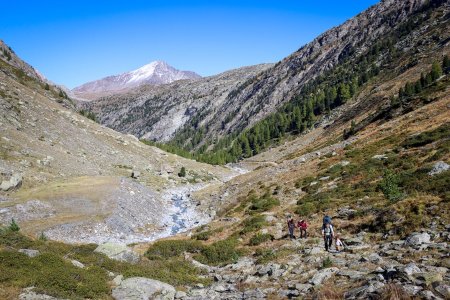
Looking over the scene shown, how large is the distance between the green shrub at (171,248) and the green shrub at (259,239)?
14.4 ft

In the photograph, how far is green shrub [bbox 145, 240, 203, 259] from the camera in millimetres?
28234

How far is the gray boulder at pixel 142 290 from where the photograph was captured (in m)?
17.4

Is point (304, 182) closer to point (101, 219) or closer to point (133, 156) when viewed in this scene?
point (101, 219)

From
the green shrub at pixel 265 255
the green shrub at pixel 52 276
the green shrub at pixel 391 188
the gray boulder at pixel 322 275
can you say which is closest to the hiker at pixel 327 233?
the green shrub at pixel 265 255

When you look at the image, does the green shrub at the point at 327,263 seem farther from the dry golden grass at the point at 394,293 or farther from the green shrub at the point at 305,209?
the green shrub at the point at 305,209

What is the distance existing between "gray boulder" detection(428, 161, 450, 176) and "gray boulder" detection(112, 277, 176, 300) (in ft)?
71.8

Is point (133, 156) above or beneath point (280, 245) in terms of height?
above

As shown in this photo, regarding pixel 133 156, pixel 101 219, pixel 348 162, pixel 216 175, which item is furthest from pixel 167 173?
pixel 348 162

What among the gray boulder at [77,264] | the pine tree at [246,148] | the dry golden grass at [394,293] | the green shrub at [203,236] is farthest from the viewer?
the pine tree at [246,148]

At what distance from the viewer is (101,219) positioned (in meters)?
38.5

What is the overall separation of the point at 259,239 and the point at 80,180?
34558 mm

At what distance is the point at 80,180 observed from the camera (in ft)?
172

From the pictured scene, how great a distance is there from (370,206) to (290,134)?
127 m

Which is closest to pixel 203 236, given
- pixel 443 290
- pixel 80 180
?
pixel 443 290
